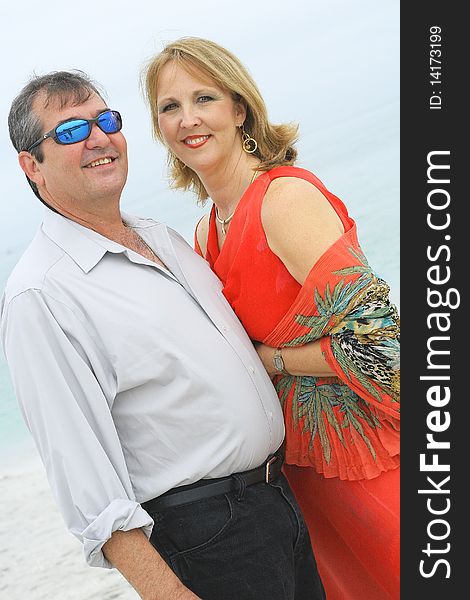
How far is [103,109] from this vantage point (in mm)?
2111

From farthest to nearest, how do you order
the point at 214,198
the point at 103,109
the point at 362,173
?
the point at 362,173
the point at 214,198
the point at 103,109

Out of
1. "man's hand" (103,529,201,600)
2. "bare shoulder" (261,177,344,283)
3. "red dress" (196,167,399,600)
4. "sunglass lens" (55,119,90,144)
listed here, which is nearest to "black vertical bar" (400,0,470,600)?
"red dress" (196,167,399,600)

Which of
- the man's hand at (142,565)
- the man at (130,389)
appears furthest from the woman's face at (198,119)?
the man's hand at (142,565)

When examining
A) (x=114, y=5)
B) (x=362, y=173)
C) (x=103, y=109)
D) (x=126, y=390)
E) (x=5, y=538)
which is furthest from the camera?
(x=114, y=5)

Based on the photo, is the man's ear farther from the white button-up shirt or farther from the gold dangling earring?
the gold dangling earring

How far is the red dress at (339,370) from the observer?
2160mm

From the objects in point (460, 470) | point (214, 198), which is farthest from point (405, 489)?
point (214, 198)

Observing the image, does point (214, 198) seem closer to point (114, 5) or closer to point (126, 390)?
point (126, 390)

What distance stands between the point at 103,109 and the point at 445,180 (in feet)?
2.66

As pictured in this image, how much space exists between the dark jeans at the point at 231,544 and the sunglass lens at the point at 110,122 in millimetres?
863

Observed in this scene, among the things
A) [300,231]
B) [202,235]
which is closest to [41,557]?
[202,235]

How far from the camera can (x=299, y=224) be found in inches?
84.9

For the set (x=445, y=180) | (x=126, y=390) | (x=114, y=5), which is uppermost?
(x=114, y=5)

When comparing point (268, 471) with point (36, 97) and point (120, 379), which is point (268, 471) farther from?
point (36, 97)
